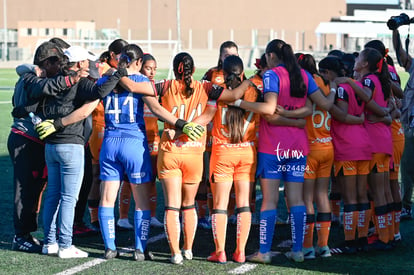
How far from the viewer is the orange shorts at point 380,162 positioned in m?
6.75

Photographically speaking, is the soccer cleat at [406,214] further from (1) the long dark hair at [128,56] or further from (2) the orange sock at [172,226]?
(1) the long dark hair at [128,56]

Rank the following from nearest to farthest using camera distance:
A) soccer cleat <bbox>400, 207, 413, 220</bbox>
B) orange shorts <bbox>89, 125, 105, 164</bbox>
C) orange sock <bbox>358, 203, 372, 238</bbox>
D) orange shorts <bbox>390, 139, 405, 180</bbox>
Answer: orange sock <bbox>358, 203, 372, 238</bbox>
orange shorts <bbox>390, 139, 405, 180</bbox>
orange shorts <bbox>89, 125, 105, 164</bbox>
soccer cleat <bbox>400, 207, 413, 220</bbox>

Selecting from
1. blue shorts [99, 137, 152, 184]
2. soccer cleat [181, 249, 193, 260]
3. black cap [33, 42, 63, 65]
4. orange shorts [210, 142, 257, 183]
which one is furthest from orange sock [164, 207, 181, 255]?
black cap [33, 42, 63, 65]

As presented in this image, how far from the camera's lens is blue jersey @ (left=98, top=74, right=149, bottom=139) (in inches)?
244

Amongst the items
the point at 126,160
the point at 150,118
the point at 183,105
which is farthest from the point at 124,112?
the point at 150,118

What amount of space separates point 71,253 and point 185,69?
1985mm

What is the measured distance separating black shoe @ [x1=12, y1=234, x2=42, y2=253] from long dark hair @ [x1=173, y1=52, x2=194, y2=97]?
208 cm

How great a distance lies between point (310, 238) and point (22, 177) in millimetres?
2769

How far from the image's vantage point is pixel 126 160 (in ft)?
20.3

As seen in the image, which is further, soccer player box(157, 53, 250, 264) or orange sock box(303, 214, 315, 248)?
orange sock box(303, 214, 315, 248)

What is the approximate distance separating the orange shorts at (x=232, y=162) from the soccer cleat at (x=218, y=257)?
65 cm

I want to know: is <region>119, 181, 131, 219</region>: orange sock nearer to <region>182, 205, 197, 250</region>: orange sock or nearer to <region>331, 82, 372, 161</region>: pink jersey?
<region>182, 205, 197, 250</region>: orange sock

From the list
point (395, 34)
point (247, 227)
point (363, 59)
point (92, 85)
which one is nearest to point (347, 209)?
point (247, 227)

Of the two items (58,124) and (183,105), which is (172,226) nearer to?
(183,105)
